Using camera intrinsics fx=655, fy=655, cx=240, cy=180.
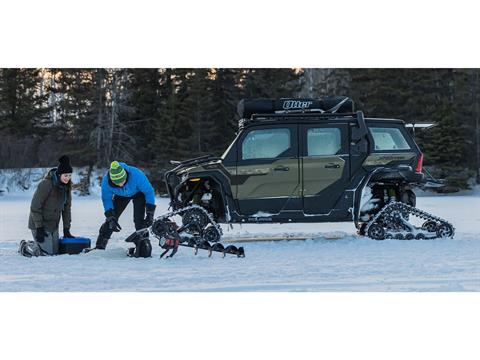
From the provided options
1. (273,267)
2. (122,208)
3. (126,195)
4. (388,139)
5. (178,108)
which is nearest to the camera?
(273,267)

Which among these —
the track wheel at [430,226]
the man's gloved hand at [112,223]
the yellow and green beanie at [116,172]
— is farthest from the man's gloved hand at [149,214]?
the track wheel at [430,226]

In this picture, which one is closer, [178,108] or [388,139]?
[388,139]

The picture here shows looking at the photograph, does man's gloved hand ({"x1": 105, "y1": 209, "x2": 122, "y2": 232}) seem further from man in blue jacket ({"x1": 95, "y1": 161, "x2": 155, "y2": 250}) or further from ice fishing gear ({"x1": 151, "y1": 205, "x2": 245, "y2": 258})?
ice fishing gear ({"x1": 151, "y1": 205, "x2": 245, "y2": 258})

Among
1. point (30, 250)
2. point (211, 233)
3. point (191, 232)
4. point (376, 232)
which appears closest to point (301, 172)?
point (376, 232)

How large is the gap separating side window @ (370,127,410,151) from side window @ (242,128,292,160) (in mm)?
1305

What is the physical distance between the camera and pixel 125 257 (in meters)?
8.20

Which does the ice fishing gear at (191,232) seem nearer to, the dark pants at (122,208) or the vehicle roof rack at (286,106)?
the dark pants at (122,208)

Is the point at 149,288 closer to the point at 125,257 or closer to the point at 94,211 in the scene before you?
the point at 125,257

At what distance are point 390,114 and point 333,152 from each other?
13.0 ft

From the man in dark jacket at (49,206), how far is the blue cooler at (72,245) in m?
0.07

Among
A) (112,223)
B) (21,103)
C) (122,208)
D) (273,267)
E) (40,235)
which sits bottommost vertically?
(273,267)

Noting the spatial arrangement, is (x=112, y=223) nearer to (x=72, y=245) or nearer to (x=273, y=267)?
(x=72, y=245)

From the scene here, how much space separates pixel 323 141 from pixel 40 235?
406 cm

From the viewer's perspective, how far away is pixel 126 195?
855 centimetres
